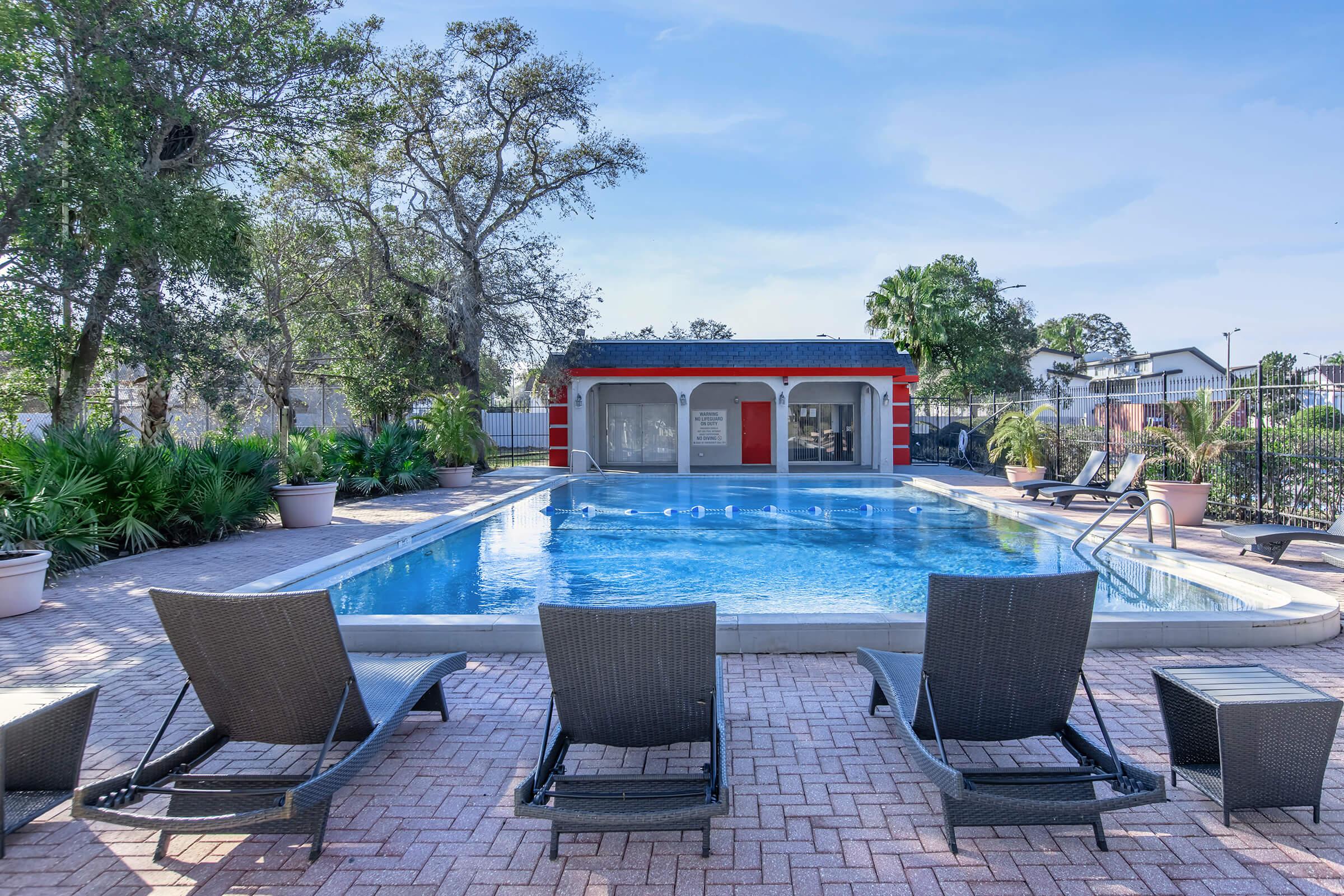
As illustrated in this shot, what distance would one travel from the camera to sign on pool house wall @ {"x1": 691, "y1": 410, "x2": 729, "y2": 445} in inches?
904

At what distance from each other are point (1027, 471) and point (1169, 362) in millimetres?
35542

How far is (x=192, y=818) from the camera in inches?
92.5

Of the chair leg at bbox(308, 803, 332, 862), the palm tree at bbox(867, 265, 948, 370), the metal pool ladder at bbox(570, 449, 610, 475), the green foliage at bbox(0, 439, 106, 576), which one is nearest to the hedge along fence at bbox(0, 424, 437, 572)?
the green foliage at bbox(0, 439, 106, 576)

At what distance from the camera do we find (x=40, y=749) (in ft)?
8.82

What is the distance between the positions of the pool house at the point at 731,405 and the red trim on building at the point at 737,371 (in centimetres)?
3

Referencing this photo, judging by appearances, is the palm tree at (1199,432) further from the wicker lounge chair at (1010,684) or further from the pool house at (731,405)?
the pool house at (731,405)

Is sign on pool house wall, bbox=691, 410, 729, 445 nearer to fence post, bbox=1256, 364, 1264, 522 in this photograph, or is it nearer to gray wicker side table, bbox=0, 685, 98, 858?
fence post, bbox=1256, 364, 1264, 522

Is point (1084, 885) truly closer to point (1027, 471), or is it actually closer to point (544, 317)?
point (1027, 471)

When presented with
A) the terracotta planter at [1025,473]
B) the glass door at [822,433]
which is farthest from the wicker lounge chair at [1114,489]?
the glass door at [822,433]

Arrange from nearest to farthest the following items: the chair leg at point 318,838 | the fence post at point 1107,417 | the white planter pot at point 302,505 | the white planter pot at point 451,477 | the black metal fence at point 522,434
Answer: the chair leg at point 318,838
the white planter pot at point 302,505
the fence post at point 1107,417
the white planter pot at point 451,477
the black metal fence at point 522,434

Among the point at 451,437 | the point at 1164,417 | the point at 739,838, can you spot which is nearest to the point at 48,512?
the point at 739,838

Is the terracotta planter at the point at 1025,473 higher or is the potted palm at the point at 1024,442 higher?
the potted palm at the point at 1024,442

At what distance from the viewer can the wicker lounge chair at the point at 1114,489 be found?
10.9 metres

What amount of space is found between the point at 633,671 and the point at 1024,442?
1456 centimetres
